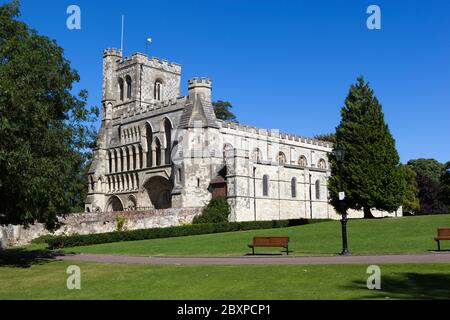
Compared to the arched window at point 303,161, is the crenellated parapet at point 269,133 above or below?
above

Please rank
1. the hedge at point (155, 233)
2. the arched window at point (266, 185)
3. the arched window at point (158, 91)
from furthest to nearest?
the arched window at point (158, 91) < the arched window at point (266, 185) < the hedge at point (155, 233)

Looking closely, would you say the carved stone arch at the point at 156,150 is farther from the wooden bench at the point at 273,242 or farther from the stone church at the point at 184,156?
the wooden bench at the point at 273,242

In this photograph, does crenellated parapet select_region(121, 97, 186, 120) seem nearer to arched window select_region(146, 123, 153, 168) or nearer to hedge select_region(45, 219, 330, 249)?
arched window select_region(146, 123, 153, 168)

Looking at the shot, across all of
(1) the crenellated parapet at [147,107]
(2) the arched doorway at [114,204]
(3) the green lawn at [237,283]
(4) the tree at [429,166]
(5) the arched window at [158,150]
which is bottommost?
(3) the green lawn at [237,283]

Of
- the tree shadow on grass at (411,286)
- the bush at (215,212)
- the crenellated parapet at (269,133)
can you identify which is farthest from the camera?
the crenellated parapet at (269,133)

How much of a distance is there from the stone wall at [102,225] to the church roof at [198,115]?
10.5 metres

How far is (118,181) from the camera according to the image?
205 feet

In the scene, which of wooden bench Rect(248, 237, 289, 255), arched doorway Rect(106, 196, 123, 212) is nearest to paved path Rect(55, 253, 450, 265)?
wooden bench Rect(248, 237, 289, 255)

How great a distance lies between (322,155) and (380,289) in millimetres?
63728

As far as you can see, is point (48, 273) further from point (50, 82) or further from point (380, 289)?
point (380, 289)

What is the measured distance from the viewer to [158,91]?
229 feet

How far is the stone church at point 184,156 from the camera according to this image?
51.0 meters

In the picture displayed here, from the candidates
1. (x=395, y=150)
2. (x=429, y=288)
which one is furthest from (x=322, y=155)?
(x=429, y=288)

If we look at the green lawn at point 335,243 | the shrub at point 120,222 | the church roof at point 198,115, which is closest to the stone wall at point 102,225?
the shrub at point 120,222
